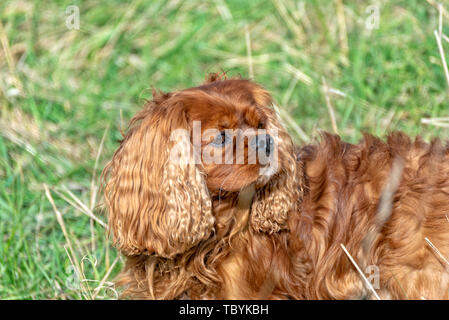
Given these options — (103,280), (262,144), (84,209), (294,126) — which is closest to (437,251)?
(262,144)

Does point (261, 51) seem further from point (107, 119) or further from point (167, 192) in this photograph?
point (167, 192)

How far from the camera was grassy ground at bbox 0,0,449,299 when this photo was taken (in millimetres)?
5094

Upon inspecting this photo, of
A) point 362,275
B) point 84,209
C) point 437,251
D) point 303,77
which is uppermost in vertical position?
point 303,77

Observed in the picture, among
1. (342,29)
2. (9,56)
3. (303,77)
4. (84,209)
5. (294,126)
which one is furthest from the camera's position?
(342,29)

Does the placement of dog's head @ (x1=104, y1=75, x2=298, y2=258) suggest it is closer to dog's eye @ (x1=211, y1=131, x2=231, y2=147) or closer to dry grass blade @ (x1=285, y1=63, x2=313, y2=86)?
dog's eye @ (x1=211, y1=131, x2=231, y2=147)

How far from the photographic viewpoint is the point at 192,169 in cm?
364

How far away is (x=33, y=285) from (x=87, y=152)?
5.33 feet

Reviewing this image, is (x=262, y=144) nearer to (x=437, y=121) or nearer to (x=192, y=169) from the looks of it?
(x=192, y=169)

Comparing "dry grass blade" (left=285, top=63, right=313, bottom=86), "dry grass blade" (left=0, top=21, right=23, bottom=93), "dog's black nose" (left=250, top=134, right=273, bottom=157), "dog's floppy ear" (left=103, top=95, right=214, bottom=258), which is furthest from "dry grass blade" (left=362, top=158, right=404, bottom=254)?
"dry grass blade" (left=0, top=21, right=23, bottom=93)

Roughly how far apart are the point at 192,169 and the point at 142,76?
10.3ft

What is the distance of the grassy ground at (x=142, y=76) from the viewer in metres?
5.09

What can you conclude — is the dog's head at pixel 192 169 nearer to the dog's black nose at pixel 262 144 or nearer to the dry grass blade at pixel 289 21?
the dog's black nose at pixel 262 144

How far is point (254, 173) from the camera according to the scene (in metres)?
3.58

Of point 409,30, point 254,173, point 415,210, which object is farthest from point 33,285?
point 409,30
